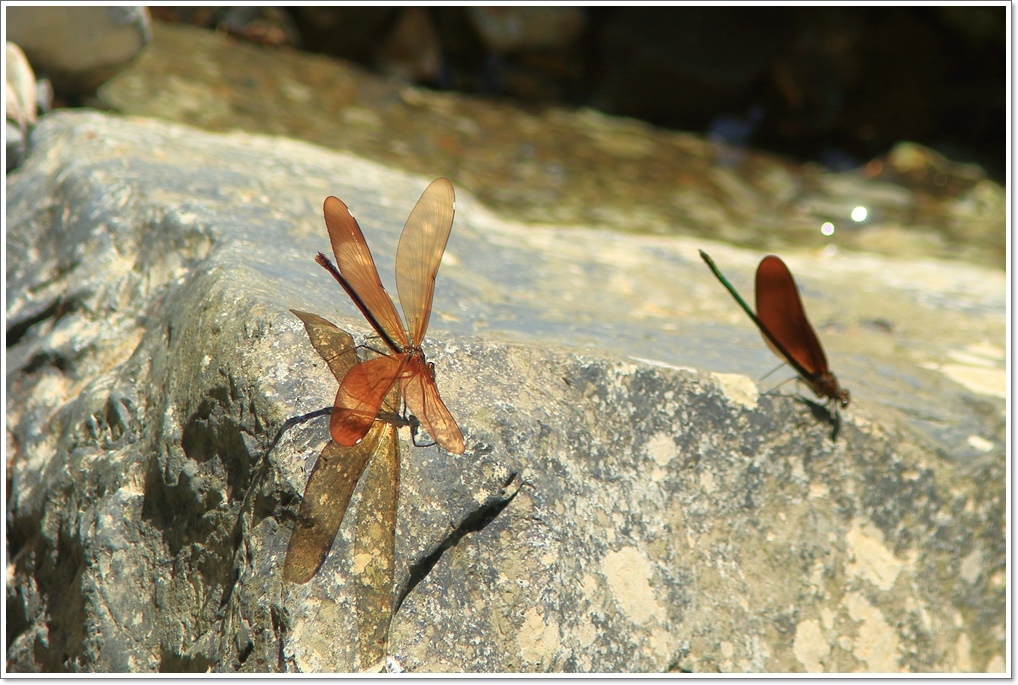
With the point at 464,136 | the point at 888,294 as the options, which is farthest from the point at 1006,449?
the point at 464,136

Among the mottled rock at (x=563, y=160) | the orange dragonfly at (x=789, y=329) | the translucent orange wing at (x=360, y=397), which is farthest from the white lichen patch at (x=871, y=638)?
the mottled rock at (x=563, y=160)

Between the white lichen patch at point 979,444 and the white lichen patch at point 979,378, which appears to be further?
the white lichen patch at point 979,378

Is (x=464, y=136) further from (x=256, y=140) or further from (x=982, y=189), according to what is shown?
(x=982, y=189)

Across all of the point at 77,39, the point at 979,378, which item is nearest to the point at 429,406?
the point at 979,378

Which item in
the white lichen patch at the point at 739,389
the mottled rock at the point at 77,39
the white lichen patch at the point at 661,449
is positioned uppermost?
the mottled rock at the point at 77,39

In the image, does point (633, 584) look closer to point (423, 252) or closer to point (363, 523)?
point (363, 523)

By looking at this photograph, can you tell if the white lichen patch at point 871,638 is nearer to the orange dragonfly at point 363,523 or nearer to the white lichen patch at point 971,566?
the white lichen patch at point 971,566

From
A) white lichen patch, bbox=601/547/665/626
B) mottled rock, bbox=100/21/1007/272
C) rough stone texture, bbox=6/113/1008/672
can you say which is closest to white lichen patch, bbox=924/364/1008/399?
rough stone texture, bbox=6/113/1008/672
